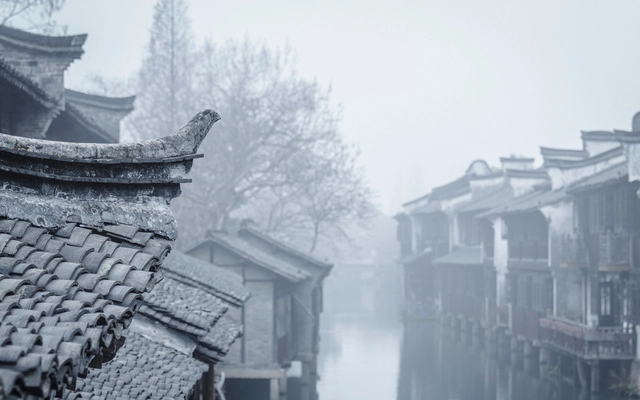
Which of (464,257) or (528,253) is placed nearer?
(528,253)

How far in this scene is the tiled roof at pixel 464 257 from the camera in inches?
1577

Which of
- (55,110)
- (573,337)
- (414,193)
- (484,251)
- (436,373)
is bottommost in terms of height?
(436,373)

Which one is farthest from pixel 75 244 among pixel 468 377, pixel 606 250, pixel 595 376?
pixel 468 377

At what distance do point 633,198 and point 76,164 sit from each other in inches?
792

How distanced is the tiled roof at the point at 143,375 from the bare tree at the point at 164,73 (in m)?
28.6

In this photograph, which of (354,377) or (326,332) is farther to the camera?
(326,332)

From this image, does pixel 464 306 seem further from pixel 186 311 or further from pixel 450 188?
pixel 186 311

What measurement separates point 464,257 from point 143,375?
3511cm

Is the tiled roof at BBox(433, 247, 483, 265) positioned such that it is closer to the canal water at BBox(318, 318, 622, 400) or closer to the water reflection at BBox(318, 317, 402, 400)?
the canal water at BBox(318, 318, 622, 400)

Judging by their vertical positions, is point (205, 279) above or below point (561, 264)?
below

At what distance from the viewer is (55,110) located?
14336 mm

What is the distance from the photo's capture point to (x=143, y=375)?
7.95m

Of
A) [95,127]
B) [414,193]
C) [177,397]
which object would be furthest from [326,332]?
[414,193]

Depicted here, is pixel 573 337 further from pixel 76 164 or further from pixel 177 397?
pixel 76 164
